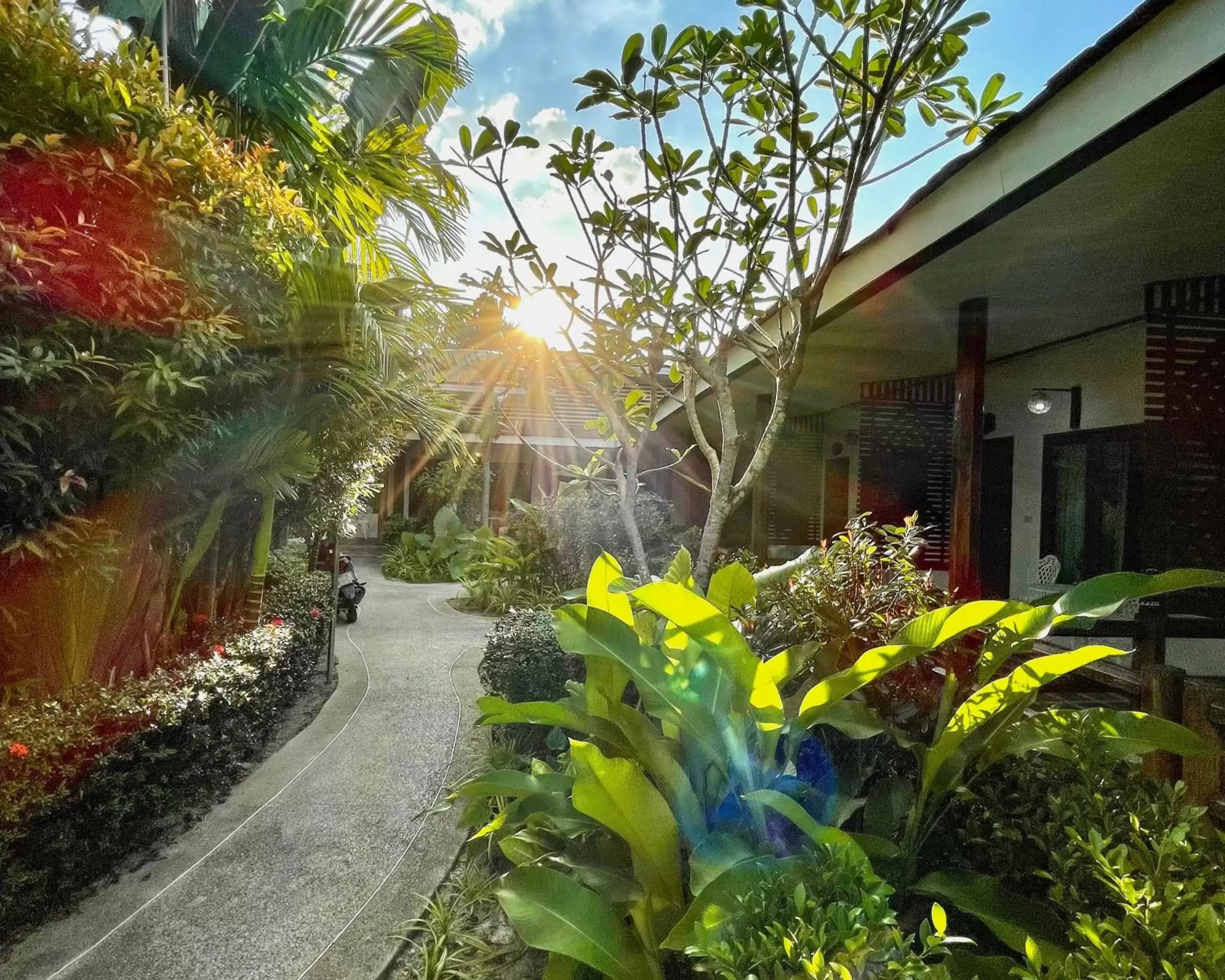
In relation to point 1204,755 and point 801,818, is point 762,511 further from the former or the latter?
point 801,818

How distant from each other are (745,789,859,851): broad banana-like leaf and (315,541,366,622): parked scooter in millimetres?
6672

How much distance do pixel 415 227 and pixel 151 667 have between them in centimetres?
495

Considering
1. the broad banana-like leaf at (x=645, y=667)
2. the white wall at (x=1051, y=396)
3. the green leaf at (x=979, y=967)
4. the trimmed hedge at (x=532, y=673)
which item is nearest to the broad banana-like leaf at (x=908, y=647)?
the broad banana-like leaf at (x=645, y=667)

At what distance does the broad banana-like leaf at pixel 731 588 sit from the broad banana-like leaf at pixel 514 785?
898 mm

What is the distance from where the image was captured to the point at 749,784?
220cm

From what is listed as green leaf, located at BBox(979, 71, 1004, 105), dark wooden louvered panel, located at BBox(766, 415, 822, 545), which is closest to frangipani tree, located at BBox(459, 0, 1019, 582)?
green leaf, located at BBox(979, 71, 1004, 105)

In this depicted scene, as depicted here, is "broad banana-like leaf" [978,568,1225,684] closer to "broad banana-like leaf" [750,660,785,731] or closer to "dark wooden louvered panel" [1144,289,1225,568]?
"broad banana-like leaf" [750,660,785,731]

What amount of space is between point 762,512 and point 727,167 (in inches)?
261

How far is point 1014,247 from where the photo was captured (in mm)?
3660

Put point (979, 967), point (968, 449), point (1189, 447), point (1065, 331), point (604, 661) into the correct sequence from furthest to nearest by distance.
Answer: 1. point (1065, 331)
2. point (968, 449)
3. point (1189, 447)
4. point (604, 661)
5. point (979, 967)

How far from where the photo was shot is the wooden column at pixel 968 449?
15.0ft

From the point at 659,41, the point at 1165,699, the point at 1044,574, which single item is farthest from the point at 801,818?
the point at 1044,574

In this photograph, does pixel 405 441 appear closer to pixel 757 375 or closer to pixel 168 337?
pixel 757 375

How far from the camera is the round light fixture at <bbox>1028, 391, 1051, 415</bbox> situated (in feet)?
19.5
